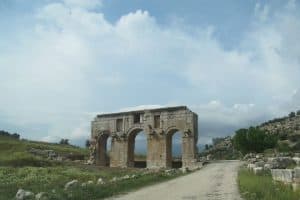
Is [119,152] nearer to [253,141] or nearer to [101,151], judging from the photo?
[101,151]

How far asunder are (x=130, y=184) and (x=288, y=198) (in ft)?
30.5

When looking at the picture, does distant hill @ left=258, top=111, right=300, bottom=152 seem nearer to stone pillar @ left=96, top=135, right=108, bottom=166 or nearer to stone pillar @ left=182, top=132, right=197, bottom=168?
stone pillar @ left=182, top=132, right=197, bottom=168

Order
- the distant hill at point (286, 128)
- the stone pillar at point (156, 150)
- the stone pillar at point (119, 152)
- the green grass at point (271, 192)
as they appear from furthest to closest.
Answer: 1. the distant hill at point (286, 128)
2. the stone pillar at point (119, 152)
3. the stone pillar at point (156, 150)
4. the green grass at point (271, 192)

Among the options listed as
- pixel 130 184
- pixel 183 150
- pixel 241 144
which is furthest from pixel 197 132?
pixel 130 184

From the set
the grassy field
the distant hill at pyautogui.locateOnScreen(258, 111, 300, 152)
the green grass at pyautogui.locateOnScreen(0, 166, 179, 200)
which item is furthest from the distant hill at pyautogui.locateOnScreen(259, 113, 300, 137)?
the green grass at pyautogui.locateOnScreen(0, 166, 179, 200)

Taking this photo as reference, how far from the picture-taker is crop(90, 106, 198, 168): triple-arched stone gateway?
41.2 meters

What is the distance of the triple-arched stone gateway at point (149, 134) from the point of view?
41.2 m

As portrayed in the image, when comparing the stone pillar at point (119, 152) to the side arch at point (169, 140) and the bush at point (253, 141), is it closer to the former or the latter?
the side arch at point (169, 140)

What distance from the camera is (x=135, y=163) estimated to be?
49.1 meters

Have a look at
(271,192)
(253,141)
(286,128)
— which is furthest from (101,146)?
(286,128)

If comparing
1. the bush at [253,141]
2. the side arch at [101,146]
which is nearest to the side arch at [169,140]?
the side arch at [101,146]

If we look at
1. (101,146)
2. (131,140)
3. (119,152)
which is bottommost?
(119,152)

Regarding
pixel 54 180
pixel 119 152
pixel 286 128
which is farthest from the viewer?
pixel 286 128

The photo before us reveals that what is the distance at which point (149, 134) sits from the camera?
4334 centimetres
